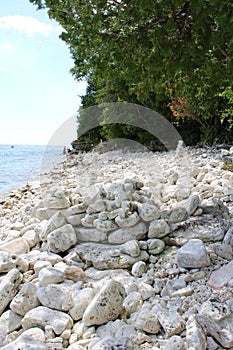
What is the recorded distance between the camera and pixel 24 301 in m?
2.42

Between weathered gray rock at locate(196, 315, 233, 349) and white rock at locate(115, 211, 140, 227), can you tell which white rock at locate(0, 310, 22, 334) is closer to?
weathered gray rock at locate(196, 315, 233, 349)

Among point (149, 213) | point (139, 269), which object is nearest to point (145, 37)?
point (149, 213)

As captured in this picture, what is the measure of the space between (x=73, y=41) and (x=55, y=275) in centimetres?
269

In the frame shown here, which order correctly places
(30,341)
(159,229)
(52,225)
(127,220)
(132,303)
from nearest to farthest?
1. (30,341)
2. (132,303)
3. (159,229)
4. (127,220)
5. (52,225)

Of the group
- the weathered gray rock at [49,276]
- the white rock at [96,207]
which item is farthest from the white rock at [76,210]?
the weathered gray rock at [49,276]

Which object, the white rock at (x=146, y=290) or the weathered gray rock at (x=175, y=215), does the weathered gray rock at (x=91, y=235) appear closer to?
the weathered gray rock at (x=175, y=215)

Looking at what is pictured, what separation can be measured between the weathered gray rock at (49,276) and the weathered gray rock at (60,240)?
0.59 meters

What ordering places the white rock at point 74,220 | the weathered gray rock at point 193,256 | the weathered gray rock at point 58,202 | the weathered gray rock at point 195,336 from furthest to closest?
the weathered gray rock at point 58,202, the white rock at point 74,220, the weathered gray rock at point 193,256, the weathered gray rock at point 195,336

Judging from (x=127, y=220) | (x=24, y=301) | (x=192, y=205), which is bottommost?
(x=24, y=301)

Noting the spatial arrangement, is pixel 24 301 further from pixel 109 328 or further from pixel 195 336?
pixel 195 336

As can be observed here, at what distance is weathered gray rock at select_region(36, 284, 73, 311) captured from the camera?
2379 millimetres

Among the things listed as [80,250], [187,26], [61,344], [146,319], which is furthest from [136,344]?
[187,26]

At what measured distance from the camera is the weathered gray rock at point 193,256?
270 cm

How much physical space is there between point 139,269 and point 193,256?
0.49m
